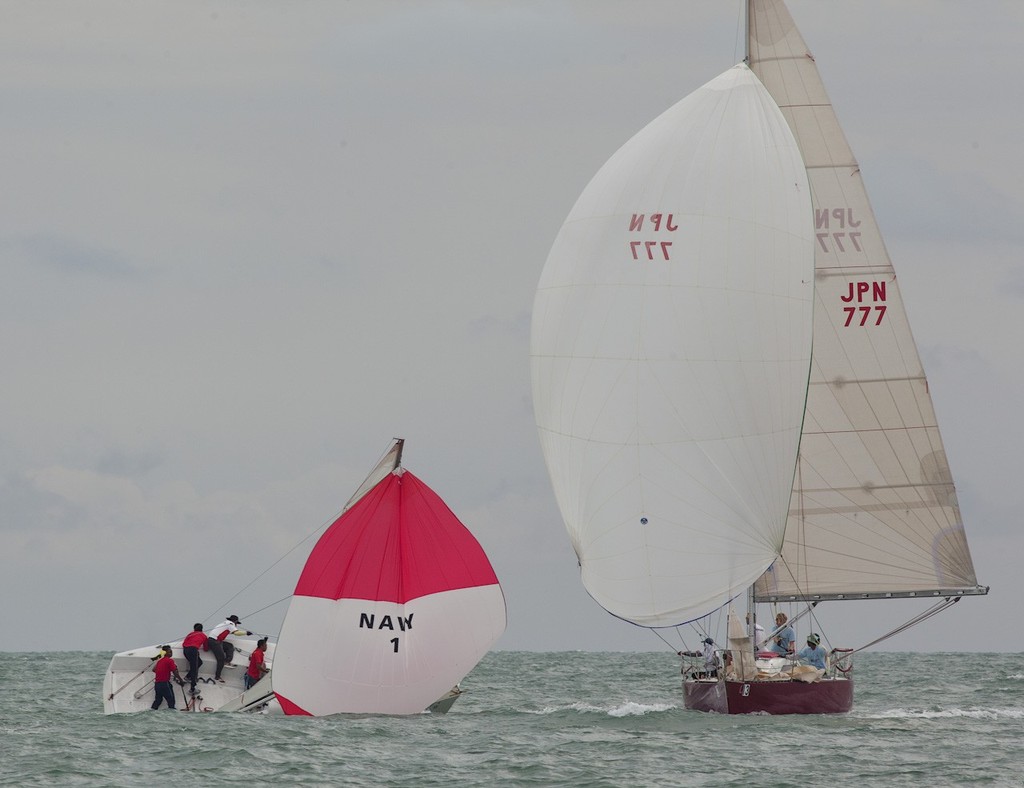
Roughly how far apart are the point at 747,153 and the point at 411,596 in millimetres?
9270

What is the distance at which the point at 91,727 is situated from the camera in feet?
98.0

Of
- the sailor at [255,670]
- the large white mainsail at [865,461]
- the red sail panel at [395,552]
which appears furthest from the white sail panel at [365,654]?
the large white mainsail at [865,461]

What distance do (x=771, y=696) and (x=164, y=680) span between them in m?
10.5

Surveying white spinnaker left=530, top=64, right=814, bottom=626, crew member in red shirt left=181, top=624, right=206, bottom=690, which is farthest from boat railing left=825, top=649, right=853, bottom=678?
crew member in red shirt left=181, top=624, right=206, bottom=690

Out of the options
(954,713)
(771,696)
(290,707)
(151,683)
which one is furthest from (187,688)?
(954,713)

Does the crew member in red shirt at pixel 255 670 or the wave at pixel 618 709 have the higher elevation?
the crew member in red shirt at pixel 255 670

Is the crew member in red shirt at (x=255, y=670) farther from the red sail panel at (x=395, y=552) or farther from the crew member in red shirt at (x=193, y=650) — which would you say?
the red sail panel at (x=395, y=552)

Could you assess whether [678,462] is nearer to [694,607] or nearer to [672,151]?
[694,607]

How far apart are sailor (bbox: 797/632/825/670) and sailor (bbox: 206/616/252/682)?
33.2ft

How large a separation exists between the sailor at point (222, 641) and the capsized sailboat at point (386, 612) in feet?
3.18

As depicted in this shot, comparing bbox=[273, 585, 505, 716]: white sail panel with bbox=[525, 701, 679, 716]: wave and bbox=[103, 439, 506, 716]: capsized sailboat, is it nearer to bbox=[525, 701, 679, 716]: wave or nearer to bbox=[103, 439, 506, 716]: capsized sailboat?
bbox=[103, 439, 506, 716]: capsized sailboat

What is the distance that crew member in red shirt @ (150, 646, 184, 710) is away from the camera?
3131 centimetres

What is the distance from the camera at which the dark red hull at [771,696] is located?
28781 millimetres

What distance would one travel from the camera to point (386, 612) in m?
29.6
